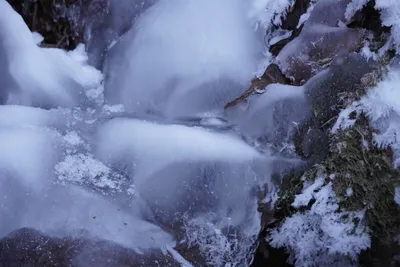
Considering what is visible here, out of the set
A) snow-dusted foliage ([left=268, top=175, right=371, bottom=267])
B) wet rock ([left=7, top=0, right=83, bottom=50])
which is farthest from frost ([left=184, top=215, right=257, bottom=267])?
wet rock ([left=7, top=0, right=83, bottom=50])

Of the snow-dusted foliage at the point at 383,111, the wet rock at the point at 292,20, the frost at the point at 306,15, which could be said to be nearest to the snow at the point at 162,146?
the snow-dusted foliage at the point at 383,111

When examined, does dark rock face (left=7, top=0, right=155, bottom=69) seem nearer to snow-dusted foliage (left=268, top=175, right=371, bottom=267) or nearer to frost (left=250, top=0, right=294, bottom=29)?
frost (left=250, top=0, right=294, bottom=29)

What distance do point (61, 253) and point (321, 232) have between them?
945 mm

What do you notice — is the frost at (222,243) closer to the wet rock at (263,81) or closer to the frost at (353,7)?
the wet rock at (263,81)

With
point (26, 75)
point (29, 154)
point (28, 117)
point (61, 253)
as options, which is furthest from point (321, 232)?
point (26, 75)

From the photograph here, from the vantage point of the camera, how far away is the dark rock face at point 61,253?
1.55 meters

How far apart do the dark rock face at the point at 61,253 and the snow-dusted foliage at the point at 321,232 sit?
1.60 ft

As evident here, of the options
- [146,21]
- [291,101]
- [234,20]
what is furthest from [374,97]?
[146,21]

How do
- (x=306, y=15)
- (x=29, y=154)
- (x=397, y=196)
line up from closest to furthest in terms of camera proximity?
(x=397, y=196) < (x=29, y=154) < (x=306, y=15)

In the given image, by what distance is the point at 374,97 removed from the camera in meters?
1.58

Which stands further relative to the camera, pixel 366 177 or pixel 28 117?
pixel 28 117

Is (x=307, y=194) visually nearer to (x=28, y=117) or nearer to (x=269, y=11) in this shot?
(x=269, y=11)

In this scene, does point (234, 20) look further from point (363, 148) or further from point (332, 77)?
point (363, 148)

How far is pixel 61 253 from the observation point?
1.56 meters
